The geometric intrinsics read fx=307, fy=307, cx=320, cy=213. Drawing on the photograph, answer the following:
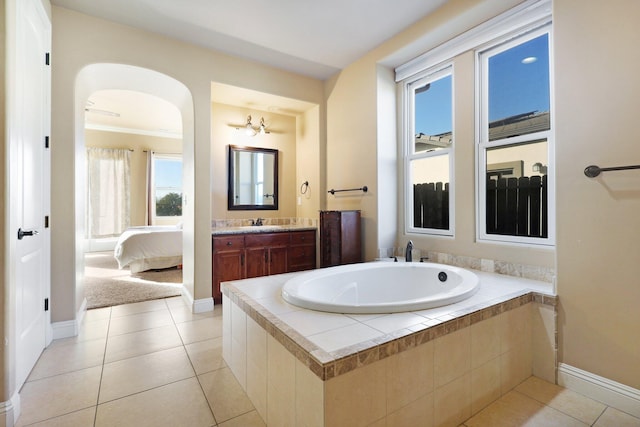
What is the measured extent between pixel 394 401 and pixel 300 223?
10.5ft

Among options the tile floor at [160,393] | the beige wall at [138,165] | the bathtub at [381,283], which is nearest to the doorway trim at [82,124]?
the tile floor at [160,393]

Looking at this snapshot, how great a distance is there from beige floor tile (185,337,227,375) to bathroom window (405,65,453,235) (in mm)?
2117

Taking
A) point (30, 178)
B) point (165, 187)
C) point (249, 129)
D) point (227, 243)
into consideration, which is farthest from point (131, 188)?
point (30, 178)

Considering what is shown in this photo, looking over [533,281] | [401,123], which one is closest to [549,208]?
[533,281]

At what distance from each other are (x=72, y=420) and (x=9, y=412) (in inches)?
11.1

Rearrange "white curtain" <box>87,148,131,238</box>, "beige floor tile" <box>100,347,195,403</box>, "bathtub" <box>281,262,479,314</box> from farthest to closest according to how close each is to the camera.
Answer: "white curtain" <box>87,148,131,238</box>
"bathtub" <box>281,262,479,314</box>
"beige floor tile" <box>100,347,195,403</box>

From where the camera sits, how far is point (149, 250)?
4715 millimetres

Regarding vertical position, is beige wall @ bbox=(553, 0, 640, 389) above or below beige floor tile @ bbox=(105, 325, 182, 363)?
above

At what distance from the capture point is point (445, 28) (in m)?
2.53

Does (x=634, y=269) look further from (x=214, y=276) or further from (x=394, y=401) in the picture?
(x=214, y=276)

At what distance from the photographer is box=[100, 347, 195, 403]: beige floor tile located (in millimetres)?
1791

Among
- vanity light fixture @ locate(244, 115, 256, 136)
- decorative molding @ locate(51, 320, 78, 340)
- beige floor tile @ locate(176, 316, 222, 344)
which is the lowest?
beige floor tile @ locate(176, 316, 222, 344)

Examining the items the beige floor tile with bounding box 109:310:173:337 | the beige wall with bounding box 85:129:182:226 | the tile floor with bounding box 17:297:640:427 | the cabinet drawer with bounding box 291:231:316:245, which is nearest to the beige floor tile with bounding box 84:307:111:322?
the beige floor tile with bounding box 109:310:173:337

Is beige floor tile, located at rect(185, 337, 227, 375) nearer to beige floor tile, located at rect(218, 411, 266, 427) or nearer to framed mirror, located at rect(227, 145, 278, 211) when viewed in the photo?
beige floor tile, located at rect(218, 411, 266, 427)
